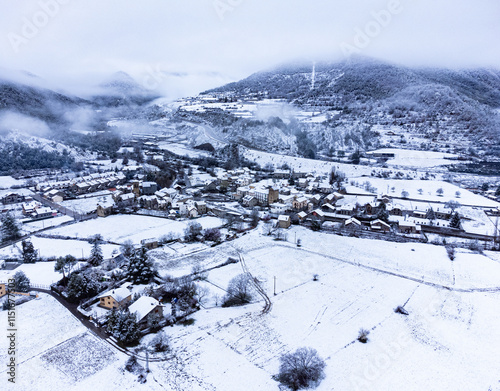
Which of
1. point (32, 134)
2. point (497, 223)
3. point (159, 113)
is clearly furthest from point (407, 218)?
point (159, 113)

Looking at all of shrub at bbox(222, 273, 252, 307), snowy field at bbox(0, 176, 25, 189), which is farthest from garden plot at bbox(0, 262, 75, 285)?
snowy field at bbox(0, 176, 25, 189)

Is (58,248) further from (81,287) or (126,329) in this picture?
(126,329)

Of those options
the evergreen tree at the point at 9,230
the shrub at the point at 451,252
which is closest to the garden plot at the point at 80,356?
the evergreen tree at the point at 9,230

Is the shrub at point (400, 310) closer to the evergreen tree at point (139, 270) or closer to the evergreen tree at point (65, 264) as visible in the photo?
the evergreen tree at point (139, 270)

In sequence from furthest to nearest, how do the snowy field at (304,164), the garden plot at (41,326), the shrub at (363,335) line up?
the snowy field at (304,164), the shrub at (363,335), the garden plot at (41,326)

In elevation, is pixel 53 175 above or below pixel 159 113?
below

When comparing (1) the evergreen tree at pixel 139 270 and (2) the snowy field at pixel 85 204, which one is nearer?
(1) the evergreen tree at pixel 139 270

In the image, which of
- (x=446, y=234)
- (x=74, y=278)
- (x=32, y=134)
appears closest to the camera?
(x=74, y=278)

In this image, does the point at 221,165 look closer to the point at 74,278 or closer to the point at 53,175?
the point at 53,175
